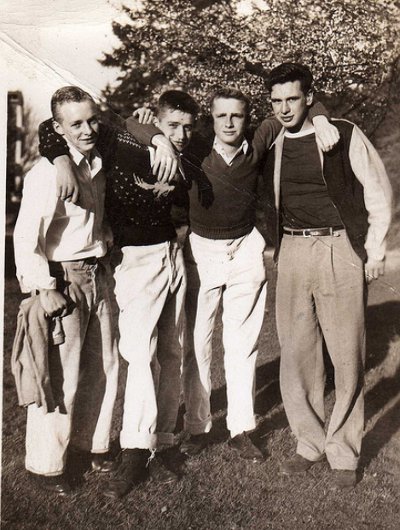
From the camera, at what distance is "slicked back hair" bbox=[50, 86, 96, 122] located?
8.33 feet

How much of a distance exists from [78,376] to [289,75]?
1692mm

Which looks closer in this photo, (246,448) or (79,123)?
(79,123)

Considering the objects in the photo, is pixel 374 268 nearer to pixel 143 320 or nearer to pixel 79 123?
pixel 143 320

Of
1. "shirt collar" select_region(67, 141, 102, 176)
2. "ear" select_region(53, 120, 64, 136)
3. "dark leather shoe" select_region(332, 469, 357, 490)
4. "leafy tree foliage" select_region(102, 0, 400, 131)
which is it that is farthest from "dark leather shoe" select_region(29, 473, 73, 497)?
"leafy tree foliage" select_region(102, 0, 400, 131)

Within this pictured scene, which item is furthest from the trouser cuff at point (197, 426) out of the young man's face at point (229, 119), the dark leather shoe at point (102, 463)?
the young man's face at point (229, 119)

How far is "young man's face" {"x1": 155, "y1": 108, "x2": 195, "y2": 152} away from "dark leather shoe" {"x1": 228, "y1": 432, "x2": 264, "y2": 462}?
58.1 inches

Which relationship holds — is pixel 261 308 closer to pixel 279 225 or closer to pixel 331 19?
pixel 279 225

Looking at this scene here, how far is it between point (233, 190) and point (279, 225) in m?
0.28

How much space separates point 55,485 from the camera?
8.84 feet

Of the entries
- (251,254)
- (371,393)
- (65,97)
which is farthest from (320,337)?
(65,97)

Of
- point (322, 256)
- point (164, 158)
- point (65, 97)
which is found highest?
point (65, 97)

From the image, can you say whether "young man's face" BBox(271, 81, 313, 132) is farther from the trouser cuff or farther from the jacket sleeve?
the trouser cuff

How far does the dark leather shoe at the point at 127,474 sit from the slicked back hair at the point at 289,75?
72.4 inches

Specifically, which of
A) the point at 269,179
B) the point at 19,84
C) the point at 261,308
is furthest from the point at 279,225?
the point at 19,84
